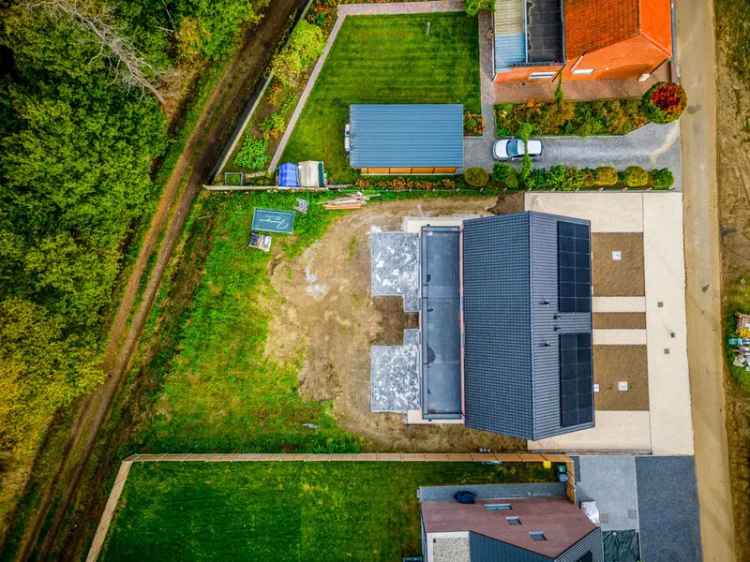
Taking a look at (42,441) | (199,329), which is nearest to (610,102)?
(199,329)

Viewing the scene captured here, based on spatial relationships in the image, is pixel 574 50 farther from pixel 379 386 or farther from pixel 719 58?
pixel 379 386

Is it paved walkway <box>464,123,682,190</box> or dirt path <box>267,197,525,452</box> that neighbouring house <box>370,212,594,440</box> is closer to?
dirt path <box>267,197,525,452</box>

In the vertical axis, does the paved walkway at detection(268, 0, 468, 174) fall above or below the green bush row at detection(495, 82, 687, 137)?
above

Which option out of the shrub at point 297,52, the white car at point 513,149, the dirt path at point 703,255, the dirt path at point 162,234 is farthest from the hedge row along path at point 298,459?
the shrub at point 297,52

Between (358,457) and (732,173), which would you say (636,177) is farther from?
(358,457)

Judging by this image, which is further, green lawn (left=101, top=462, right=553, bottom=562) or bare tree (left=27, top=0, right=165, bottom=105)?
green lawn (left=101, top=462, right=553, bottom=562)

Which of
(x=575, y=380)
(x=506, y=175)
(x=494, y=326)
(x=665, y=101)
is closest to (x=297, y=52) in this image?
(x=506, y=175)

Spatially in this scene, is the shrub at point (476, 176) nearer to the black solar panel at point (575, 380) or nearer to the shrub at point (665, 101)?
the shrub at point (665, 101)

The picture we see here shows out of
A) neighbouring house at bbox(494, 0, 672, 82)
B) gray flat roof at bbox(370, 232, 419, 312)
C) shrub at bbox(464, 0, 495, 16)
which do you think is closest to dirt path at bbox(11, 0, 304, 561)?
shrub at bbox(464, 0, 495, 16)

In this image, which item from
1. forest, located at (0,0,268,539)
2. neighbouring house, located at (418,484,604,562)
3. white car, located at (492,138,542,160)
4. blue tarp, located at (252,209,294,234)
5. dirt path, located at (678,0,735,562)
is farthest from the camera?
blue tarp, located at (252,209,294,234)
